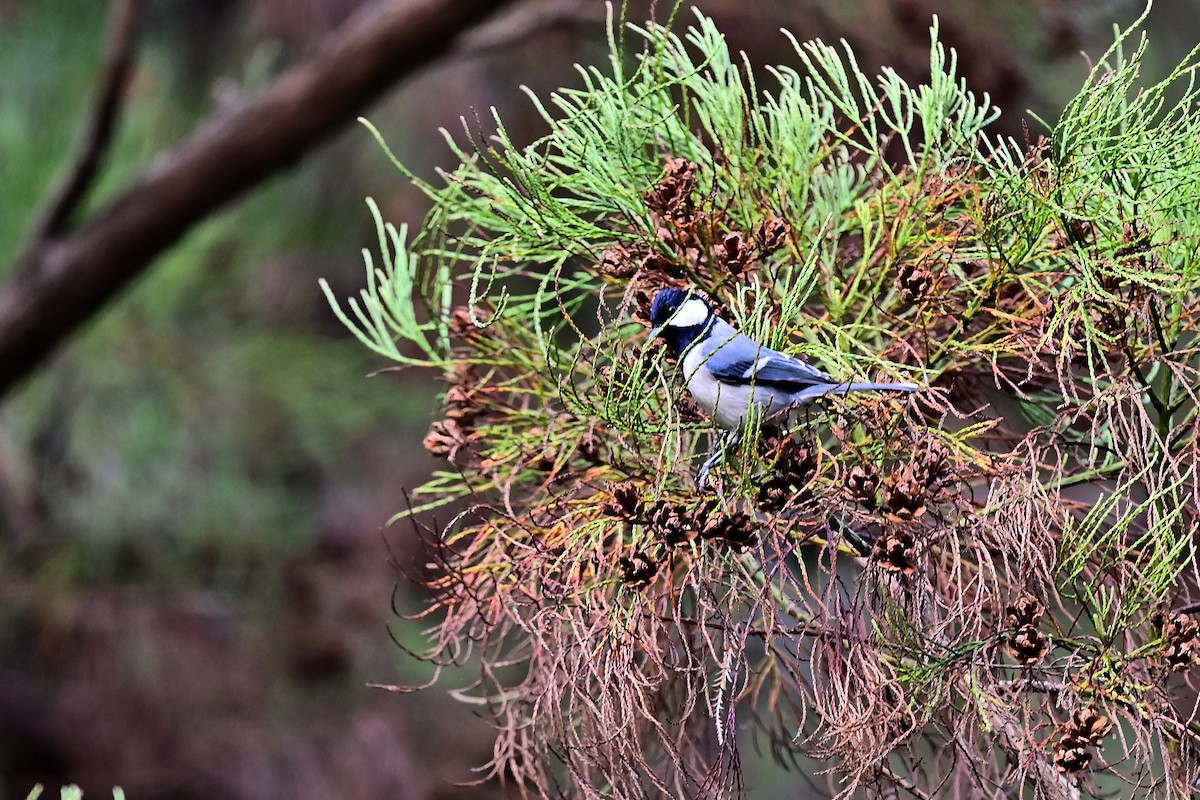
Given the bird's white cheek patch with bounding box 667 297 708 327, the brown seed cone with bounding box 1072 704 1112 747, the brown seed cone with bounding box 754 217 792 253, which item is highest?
the brown seed cone with bounding box 754 217 792 253

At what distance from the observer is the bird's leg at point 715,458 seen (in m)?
0.96

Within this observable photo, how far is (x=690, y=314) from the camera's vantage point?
1058 millimetres

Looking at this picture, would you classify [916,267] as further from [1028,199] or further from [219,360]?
[219,360]

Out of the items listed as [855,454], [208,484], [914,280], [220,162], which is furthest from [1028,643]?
[208,484]

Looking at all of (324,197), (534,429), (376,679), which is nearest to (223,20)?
(324,197)

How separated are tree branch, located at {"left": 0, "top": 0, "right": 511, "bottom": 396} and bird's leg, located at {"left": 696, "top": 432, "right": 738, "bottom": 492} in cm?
177

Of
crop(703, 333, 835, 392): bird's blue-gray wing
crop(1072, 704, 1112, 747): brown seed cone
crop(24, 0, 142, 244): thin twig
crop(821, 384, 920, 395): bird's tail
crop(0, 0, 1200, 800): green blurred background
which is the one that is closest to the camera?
crop(1072, 704, 1112, 747): brown seed cone

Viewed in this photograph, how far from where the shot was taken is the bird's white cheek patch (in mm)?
1046

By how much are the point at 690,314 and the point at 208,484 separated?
339 cm

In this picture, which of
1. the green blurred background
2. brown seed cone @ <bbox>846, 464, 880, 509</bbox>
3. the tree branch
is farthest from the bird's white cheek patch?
the green blurred background

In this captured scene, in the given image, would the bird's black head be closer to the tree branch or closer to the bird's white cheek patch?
the bird's white cheek patch

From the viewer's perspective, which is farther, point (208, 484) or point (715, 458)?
point (208, 484)

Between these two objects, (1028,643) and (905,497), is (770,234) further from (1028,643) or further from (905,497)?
(1028,643)

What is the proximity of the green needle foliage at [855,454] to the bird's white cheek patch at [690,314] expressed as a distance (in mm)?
18
